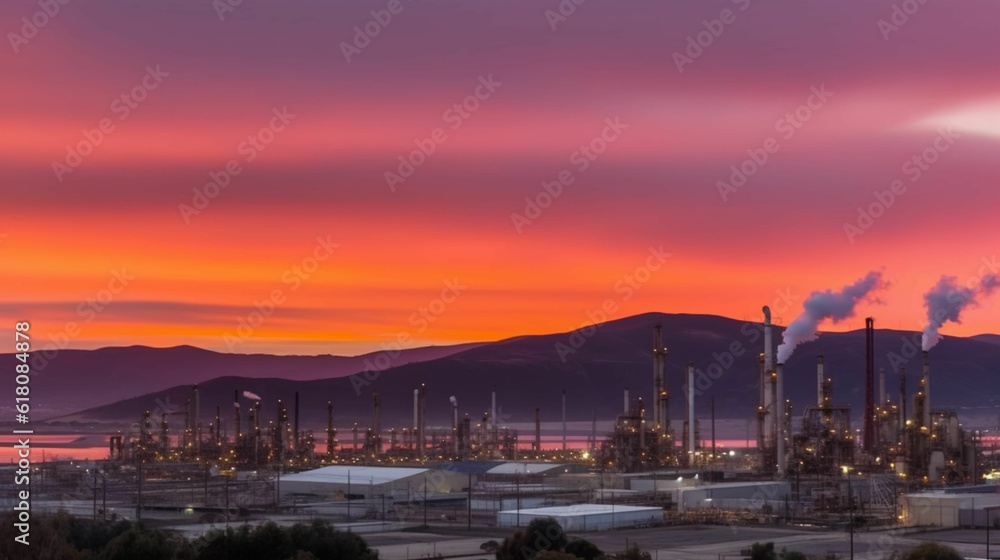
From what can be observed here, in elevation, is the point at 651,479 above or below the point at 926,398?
below

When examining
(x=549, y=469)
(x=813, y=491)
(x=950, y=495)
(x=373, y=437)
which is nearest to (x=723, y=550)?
(x=950, y=495)

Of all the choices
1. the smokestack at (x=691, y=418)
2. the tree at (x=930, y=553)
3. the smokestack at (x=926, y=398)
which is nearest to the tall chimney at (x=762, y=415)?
the smokestack at (x=691, y=418)

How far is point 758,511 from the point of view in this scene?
56.7 m

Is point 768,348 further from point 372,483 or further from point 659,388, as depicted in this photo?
point 372,483

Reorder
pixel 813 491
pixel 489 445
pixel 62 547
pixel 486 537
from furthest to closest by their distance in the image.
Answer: pixel 489 445 < pixel 813 491 < pixel 486 537 < pixel 62 547

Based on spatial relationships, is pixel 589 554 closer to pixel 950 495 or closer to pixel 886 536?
pixel 886 536

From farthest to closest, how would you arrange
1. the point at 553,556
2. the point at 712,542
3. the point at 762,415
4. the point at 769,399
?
the point at 762,415 < the point at 769,399 < the point at 712,542 < the point at 553,556

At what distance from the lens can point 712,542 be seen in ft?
153

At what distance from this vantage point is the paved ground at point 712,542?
4228 cm

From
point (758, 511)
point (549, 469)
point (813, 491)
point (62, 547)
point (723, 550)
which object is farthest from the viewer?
point (549, 469)

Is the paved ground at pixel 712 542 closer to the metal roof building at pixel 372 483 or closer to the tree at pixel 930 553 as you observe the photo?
the tree at pixel 930 553

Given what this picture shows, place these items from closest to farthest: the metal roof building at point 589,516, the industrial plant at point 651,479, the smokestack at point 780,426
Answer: the metal roof building at point 589,516, the industrial plant at point 651,479, the smokestack at point 780,426

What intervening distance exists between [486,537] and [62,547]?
2386 cm

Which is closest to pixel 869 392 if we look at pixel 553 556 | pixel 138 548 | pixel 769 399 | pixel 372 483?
pixel 769 399
